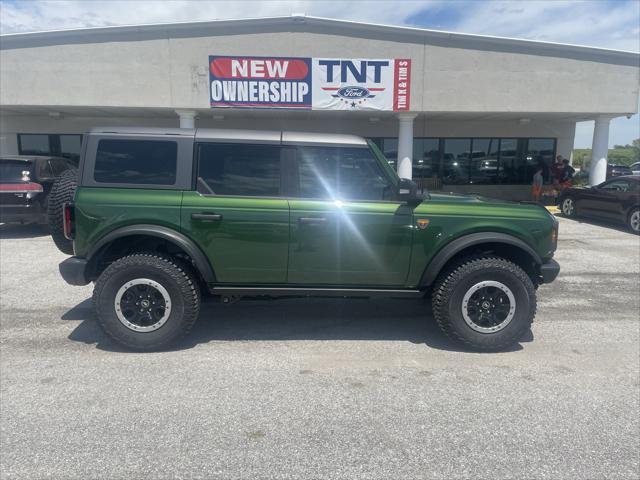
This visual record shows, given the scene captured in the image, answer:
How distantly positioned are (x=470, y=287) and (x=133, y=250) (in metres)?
3.10

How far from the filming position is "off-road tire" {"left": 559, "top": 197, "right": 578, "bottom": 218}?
515 inches

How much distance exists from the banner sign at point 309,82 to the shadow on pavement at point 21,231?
5.68 meters

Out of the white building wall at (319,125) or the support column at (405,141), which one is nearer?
the support column at (405,141)

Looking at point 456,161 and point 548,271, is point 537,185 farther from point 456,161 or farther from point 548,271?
point 548,271

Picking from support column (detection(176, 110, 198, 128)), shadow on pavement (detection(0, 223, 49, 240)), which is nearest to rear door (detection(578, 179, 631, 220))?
support column (detection(176, 110, 198, 128))

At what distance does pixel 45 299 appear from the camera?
18.1 feet

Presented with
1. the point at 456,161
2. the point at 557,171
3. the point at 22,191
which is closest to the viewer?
the point at 22,191

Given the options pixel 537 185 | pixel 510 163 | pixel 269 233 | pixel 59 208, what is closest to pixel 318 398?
pixel 269 233

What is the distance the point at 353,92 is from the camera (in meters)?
13.1

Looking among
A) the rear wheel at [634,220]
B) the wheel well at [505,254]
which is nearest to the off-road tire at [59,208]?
the wheel well at [505,254]

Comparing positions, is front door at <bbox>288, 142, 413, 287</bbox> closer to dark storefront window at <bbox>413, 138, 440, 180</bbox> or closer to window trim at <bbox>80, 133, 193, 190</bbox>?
window trim at <bbox>80, 133, 193, 190</bbox>

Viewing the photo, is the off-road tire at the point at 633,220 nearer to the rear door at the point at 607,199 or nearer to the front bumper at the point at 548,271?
the rear door at the point at 607,199

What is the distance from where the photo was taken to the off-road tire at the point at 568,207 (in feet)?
42.9

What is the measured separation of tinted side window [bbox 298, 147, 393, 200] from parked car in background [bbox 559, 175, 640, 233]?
9.64 meters
